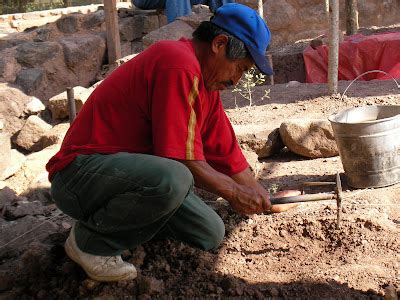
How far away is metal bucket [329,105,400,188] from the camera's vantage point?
4371 millimetres

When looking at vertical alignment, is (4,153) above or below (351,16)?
below

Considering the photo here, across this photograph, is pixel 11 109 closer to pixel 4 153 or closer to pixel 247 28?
pixel 4 153

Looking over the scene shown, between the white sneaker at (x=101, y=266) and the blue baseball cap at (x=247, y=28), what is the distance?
3.68 ft

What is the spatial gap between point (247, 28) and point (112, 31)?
242 inches

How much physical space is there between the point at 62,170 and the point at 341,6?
10076 millimetres

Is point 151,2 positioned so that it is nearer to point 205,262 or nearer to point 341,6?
point 341,6

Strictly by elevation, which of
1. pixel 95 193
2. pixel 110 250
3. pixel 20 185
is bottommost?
pixel 20 185

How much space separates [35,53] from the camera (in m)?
7.77

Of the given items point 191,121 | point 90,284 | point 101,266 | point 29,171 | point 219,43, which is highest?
point 219,43

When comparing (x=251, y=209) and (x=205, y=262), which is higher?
(x=251, y=209)

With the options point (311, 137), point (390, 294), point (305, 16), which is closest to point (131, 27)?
point (305, 16)

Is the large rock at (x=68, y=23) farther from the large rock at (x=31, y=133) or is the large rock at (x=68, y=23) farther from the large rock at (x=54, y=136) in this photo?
the large rock at (x=54, y=136)

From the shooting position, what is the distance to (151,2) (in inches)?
375

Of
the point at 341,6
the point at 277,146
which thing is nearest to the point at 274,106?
the point at 277,146
